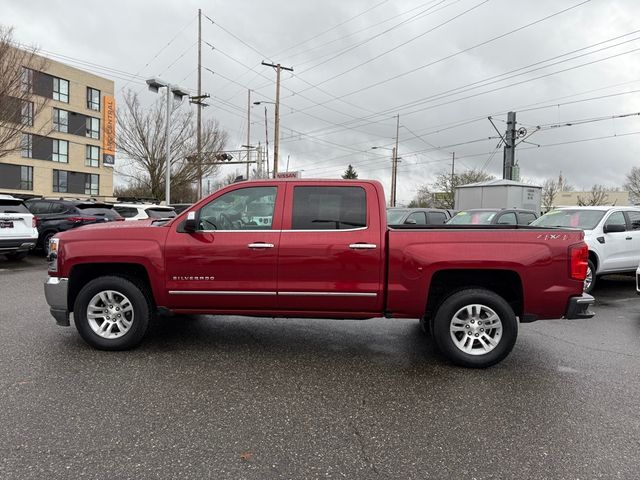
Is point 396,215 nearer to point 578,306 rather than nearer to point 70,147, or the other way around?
point 578,306

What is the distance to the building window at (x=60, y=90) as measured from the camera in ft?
144

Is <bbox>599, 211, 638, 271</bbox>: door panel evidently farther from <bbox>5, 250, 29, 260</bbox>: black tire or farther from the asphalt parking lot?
<bbox>5, 250, 29, 260</bbox>: black tire

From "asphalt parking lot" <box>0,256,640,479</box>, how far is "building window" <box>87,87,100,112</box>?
158 feet

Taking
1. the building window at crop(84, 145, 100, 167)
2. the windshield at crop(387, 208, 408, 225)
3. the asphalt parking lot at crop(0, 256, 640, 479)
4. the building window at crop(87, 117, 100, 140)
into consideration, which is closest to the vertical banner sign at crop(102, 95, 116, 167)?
the building window at crop(87, 117, 100, 140)

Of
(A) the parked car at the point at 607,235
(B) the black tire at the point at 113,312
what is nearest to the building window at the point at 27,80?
(B) the black tire at the point at 113,312

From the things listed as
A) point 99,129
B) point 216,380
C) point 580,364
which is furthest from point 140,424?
point 99,129

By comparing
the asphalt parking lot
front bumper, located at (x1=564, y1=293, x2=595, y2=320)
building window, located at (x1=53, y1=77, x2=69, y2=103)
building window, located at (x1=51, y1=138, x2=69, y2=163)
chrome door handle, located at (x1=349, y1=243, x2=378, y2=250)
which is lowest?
the asphalt parking lot

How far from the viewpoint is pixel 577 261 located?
4.46 meters

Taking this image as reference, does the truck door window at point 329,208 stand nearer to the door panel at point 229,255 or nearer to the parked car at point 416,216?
the door panel at point 229,255

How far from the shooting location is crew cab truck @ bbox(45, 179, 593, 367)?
4500 millimetres

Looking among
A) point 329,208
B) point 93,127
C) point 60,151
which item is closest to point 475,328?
point 329,208

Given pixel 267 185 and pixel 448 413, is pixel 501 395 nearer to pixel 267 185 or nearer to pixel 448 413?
pixel 448 413

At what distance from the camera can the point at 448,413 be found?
11.9 ft

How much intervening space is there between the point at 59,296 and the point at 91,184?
48191 millimetres
